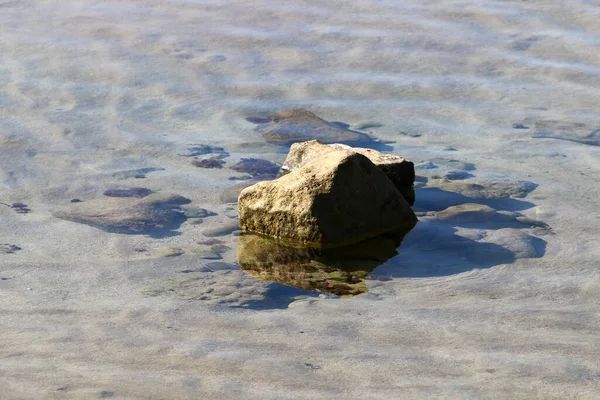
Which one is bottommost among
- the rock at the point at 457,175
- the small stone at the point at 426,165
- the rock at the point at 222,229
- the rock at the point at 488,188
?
the rock at the point at 222,229

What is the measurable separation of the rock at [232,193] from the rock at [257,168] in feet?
0.63

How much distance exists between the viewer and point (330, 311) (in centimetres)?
452

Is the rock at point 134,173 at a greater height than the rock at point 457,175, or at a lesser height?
greater

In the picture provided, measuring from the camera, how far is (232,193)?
5.98 meters

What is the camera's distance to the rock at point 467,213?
223 inches

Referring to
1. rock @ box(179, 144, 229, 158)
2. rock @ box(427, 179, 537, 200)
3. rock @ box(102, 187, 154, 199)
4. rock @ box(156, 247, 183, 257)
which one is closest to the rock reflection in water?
rock @ box(156, 247, 183, 257)

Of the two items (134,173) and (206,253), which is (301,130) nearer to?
(134,173)

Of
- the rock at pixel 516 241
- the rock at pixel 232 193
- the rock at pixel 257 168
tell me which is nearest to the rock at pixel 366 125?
the rock at pixel 257 168

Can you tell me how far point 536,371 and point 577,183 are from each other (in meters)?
2.55

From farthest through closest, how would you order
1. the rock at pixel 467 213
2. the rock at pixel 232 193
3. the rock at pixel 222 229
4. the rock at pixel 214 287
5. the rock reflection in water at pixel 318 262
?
the rock at pixel 232 193
the rock at pixel 467 213
the rock at pixel 222 229
the rock reflection in water at pixel 318 262
the rock at pixel 214 287

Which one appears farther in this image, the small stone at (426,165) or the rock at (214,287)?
the small stone at (426,165)

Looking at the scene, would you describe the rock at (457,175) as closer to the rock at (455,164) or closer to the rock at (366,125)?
the rock at (455,164)


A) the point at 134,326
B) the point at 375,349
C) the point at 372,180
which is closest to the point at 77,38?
the point at 372,180

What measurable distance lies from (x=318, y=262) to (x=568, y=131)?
110 inches
